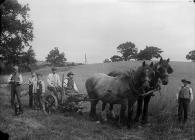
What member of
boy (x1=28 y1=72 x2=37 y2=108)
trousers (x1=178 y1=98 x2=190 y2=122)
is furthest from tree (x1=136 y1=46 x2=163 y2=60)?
boy (x1=28 y1=72 x2=37 y2=108)

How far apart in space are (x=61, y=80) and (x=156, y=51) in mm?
3862

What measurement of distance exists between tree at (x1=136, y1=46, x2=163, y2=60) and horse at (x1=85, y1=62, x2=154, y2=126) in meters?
0.25

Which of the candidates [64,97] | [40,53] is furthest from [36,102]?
[40,53]

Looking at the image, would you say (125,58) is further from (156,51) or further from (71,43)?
(71,43)

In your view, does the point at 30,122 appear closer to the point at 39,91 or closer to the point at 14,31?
the point at 14,31

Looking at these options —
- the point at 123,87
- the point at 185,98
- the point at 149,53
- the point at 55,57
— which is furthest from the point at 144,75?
the point at 55,57

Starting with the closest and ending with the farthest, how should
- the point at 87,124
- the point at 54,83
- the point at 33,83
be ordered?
the point at 87,124 → the point at 54,83 → the point at 33,83

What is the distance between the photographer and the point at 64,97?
10.3 meters

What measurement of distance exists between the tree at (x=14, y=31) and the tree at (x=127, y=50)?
7.48 ft

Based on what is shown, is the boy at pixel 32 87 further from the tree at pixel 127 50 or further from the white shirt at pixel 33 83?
the tree at pixel 127 50

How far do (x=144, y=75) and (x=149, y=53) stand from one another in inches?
24.3

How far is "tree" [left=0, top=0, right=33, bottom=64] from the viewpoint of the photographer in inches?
260

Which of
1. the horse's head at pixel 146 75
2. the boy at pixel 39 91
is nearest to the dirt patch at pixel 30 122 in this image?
the boy at pixel 39 91

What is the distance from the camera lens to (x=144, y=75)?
8477mm
